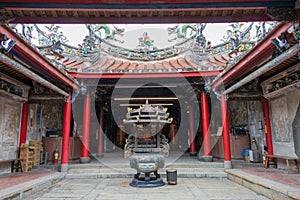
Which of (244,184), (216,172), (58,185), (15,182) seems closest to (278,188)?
(244,184)

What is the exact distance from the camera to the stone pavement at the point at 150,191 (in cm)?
405

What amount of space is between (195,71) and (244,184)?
11.7ft

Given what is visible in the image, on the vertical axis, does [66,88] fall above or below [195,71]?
below

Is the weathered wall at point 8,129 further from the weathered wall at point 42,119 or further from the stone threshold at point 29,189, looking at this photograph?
the stone threshold at point 29,189

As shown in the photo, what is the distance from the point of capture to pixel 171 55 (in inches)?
392

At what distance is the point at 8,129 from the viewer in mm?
6004

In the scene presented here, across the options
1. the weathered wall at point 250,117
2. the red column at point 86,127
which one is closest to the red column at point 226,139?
the weathered wall at point 250,117

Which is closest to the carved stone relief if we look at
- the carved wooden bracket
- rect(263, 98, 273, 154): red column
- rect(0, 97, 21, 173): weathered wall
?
rect(263, 98, 273, 154): red column

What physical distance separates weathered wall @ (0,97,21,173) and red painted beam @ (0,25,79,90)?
1769 millimetres

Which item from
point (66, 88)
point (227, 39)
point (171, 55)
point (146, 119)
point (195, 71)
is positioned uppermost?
point (227, 39)

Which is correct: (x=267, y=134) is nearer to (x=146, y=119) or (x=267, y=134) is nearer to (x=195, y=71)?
(x=195, y=71)

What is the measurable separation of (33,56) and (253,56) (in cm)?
472

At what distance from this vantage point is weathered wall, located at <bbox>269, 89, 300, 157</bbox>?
18.1 ft

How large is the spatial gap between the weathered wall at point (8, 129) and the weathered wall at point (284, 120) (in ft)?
26.1
